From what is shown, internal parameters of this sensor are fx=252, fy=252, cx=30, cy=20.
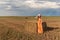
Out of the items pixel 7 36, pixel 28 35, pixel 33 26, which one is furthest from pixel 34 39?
pixel 33 26

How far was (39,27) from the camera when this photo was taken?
755 inches

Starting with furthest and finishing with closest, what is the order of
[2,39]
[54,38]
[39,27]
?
1. [39,27]
2. [54,38]
3. [2,39]

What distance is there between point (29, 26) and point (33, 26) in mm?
397

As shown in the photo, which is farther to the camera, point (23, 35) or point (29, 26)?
point (29, 26)

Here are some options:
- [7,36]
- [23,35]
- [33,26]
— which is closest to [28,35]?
[23,35]

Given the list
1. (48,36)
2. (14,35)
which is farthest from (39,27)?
(14,35)

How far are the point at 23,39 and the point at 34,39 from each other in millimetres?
780

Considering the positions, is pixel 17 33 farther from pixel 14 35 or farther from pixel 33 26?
pixel 33 26

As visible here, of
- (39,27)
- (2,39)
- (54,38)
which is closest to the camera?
(2,39)

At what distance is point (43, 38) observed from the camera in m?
17.2

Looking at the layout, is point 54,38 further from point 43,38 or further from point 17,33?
point 17,33

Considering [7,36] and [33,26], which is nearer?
[7,36]

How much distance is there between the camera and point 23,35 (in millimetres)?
16938

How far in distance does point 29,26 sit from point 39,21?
143cm
